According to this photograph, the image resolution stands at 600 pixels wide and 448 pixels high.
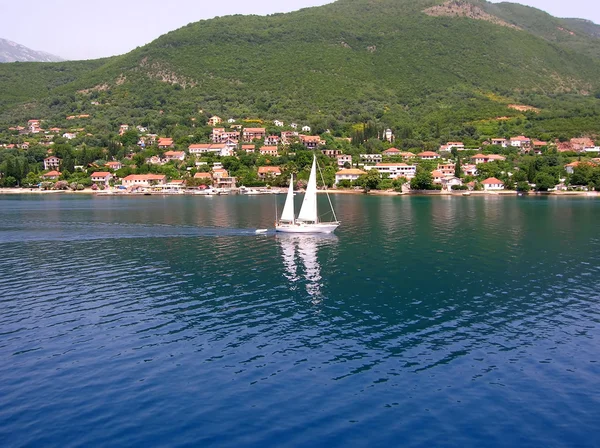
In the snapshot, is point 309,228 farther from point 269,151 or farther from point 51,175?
point 51,175

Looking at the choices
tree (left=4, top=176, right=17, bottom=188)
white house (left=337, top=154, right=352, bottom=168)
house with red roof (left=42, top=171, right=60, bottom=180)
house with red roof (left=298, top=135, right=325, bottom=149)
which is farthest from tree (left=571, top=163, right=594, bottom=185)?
tree (left=4, top=176, right=17, bottom=188)

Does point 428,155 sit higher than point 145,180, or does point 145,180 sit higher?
point 428,155

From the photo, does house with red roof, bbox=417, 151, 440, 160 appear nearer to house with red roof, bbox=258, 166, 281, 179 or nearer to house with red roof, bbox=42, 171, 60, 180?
house with red roof, bbox=258, 166, 281, 179

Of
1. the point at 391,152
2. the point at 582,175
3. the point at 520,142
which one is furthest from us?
the point at 520,142

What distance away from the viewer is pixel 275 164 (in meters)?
147

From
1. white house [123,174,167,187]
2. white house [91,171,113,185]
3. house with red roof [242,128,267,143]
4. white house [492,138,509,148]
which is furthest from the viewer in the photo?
house with red roof [242,128,267,143]

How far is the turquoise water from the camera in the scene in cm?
1594

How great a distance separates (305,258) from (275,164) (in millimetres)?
107083

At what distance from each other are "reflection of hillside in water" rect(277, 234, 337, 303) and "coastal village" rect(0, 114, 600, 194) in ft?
251

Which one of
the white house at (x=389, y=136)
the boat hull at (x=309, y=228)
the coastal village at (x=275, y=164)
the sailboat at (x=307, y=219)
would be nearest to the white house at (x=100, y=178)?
the coastal village at (x=275, y=164)

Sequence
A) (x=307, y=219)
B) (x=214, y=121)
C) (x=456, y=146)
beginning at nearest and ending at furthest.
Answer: (x=307, y=219), (x=456, y=146), (x=214, y=121)

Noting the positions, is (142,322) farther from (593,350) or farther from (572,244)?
(572,244)

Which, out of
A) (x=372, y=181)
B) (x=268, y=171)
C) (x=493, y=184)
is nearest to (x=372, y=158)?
(x=372, y=181)

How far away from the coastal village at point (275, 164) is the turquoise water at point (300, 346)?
84.3 m
